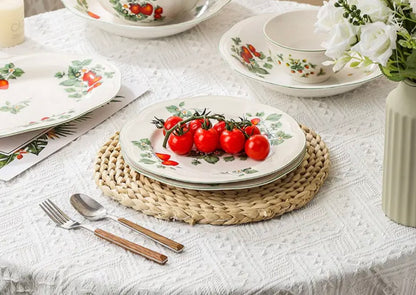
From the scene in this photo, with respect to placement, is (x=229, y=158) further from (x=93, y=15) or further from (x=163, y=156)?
(x=93, y=15)

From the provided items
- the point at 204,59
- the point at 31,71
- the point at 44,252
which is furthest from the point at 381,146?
the point at 31,71

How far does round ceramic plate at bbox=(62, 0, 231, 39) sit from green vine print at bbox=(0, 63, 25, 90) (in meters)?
0.24

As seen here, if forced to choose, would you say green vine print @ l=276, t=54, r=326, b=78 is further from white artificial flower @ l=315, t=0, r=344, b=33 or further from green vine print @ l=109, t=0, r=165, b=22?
white artificial flower @ l=315, t=0, r=344, b=33

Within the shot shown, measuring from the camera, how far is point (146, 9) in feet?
6.00

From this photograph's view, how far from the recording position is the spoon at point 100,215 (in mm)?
1167

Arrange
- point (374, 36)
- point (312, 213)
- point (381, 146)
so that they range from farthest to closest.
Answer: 1. point (381, 146)
2. point (312, 213)
3. point (374, 36)

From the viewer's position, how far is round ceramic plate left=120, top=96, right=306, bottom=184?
129cm

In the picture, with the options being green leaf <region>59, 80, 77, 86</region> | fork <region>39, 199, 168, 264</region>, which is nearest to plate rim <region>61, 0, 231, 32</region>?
green leaf <region>59, 80, 77, 86</region>

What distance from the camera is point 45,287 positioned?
1.13 metres

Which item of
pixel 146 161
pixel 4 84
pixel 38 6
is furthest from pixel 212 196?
pixel 38 6

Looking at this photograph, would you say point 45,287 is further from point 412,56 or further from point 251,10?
point 251,10

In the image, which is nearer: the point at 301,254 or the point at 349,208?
the point at 301,254

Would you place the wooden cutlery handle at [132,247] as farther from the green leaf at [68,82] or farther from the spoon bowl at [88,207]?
the green leaf at [68,82]

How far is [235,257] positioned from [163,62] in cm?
75
